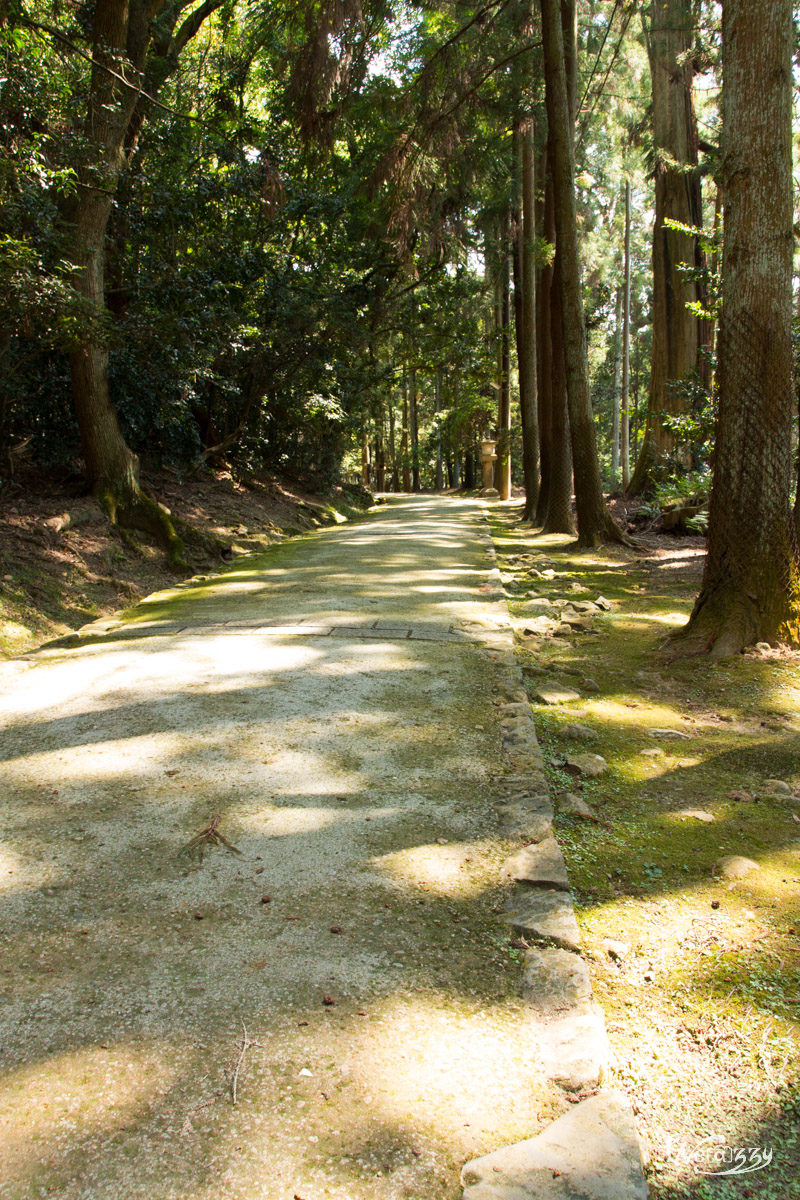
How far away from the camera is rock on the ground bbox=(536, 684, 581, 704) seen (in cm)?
438

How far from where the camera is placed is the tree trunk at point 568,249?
33.1 feet

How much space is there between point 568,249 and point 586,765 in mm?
→ 8542

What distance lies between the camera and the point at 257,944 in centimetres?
211

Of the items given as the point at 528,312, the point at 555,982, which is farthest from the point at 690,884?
the point at 528,312

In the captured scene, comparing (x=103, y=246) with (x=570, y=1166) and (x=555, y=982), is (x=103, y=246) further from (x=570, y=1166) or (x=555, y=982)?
(x=570, y=1166)

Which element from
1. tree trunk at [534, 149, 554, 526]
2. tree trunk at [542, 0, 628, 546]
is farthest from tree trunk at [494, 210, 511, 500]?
tree trunk at [542, 0, 628, 546]

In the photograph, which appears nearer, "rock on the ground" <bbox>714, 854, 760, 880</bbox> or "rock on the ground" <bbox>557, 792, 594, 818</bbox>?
"rock on the ground" <bbox>714, 854, 760, 880</bbox>

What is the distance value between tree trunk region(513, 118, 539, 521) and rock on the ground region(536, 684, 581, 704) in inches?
431

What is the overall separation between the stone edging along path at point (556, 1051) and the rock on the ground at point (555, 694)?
1257mm

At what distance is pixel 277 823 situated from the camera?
9.17ft

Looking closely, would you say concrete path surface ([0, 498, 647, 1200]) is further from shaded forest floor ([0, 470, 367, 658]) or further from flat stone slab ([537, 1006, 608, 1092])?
shaded forest floor ([0, 470, 367, 658])

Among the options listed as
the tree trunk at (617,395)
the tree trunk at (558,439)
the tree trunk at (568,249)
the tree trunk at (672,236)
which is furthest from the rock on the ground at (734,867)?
the tree trunk at (617,395)

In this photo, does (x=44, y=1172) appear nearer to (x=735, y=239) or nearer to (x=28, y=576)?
(x=735, y=239)

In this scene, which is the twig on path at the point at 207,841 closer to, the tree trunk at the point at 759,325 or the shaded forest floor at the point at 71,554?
the tree trunk at the point at 759,325
